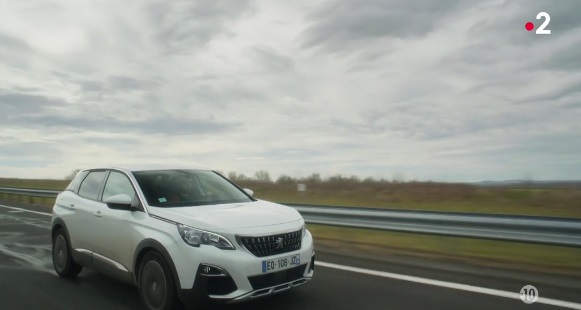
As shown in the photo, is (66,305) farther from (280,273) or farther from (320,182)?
(320,182)

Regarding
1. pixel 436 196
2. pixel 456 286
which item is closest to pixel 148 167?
pixel 456 286

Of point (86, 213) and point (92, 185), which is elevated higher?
point (92, 185)

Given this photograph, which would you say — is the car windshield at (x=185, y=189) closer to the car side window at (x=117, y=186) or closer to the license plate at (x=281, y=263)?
the car side window at (x=117, y=186)

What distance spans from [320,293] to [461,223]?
3057 mm

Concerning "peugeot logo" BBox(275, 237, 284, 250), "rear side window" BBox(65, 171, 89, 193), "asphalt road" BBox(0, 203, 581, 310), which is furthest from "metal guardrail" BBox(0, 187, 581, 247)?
"rear side window" BBox(65, 171, 89, 193)

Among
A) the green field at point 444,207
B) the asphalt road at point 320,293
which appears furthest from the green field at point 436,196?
the asphalt road at point 320,293

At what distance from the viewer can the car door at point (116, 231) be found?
17.9 ft

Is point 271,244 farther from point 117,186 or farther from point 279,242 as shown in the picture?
point 117,186

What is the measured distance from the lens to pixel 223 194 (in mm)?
6184

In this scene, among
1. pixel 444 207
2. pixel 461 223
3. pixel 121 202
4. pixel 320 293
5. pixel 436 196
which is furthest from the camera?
pixel 436 196

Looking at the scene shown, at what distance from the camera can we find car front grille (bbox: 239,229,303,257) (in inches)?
187

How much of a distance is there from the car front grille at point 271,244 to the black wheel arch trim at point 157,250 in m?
0.73

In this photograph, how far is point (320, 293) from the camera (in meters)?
5.90

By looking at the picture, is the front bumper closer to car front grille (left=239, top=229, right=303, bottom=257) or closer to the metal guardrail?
car front grille (left=239, top=229, right=303, bottom=257)
